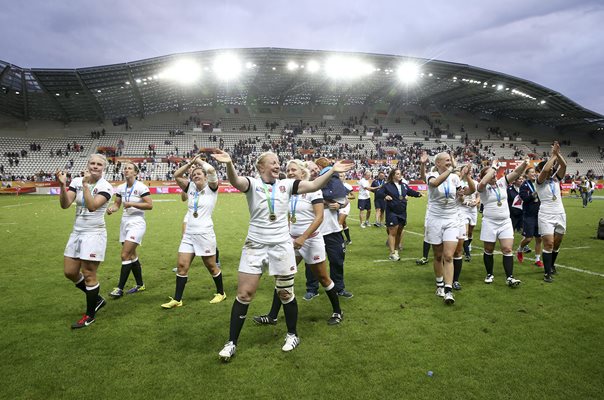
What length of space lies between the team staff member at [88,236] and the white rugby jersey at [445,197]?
5.09 meters

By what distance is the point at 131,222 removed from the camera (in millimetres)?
6719

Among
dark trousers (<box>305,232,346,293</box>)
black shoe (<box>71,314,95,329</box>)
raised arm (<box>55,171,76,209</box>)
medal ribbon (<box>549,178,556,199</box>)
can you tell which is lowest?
black shoe (<box>71,314,95,329</box>)

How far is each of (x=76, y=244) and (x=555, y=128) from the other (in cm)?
8368

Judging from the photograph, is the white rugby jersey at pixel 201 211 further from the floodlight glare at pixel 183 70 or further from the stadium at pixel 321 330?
the floodlight glare at pixel 183 70

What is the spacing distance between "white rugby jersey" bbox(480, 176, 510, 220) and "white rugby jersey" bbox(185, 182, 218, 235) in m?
4.99

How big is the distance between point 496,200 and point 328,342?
172 inches

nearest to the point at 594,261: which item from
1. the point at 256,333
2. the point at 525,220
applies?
the point at 525,220

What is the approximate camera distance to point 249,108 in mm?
60938

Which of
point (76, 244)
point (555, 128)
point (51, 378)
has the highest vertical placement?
point (555, 128)

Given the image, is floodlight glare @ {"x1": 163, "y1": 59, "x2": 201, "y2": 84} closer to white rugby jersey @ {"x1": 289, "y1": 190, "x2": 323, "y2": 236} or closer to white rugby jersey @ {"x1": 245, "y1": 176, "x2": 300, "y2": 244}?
white rugby jersey @ {"x1": 289, "y1": 190, "x2": 323, "y2": 236}

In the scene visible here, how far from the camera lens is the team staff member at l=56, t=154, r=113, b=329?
518cm

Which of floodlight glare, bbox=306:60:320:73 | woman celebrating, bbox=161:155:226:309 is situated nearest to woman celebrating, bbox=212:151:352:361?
woman celebrating, bbox=161:155:226:309

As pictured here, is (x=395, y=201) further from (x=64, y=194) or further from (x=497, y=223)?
(x=64, y=194)

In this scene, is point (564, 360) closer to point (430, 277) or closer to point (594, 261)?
point (430, 277)
